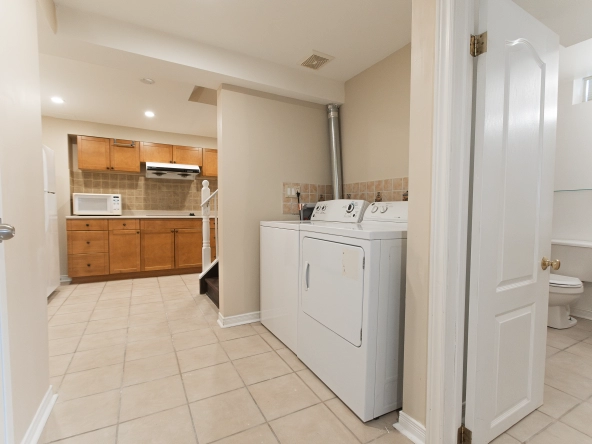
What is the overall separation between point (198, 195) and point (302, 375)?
13.6 ft

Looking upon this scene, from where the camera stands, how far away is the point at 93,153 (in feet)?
13.5

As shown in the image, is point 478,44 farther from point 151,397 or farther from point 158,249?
point 158,249

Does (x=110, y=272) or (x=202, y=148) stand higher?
(x=202, y=148)

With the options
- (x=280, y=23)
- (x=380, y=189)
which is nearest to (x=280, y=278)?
(x=380, y=189)

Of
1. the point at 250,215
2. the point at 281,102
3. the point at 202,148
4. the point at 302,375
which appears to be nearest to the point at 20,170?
the point at 250,215

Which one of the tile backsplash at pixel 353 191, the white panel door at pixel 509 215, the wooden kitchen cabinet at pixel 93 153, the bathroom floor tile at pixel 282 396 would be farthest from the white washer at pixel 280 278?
the wooden kitchen cabinet at pixel 93 153

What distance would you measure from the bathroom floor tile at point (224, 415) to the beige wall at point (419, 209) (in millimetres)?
788

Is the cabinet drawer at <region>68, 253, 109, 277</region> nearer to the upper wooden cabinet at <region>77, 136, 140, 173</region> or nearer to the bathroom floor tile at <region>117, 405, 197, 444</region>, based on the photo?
the upper wooden cabinet at <region>77, 136, 140, 173</region>

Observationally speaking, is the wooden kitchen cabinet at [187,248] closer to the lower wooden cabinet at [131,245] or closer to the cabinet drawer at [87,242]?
the lower wooden cabinet at [131,245]

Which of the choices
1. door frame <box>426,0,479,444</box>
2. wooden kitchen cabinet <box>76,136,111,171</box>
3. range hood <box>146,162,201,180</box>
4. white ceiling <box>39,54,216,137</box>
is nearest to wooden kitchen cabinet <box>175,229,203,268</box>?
range hood <box>146,162,201,180</box>

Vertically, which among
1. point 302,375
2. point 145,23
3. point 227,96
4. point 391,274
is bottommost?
point 302,375

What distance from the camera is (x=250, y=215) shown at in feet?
8.53

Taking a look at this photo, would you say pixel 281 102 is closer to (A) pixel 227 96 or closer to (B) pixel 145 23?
(A) pixel 227 96

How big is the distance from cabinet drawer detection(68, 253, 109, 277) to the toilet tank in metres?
5.46
